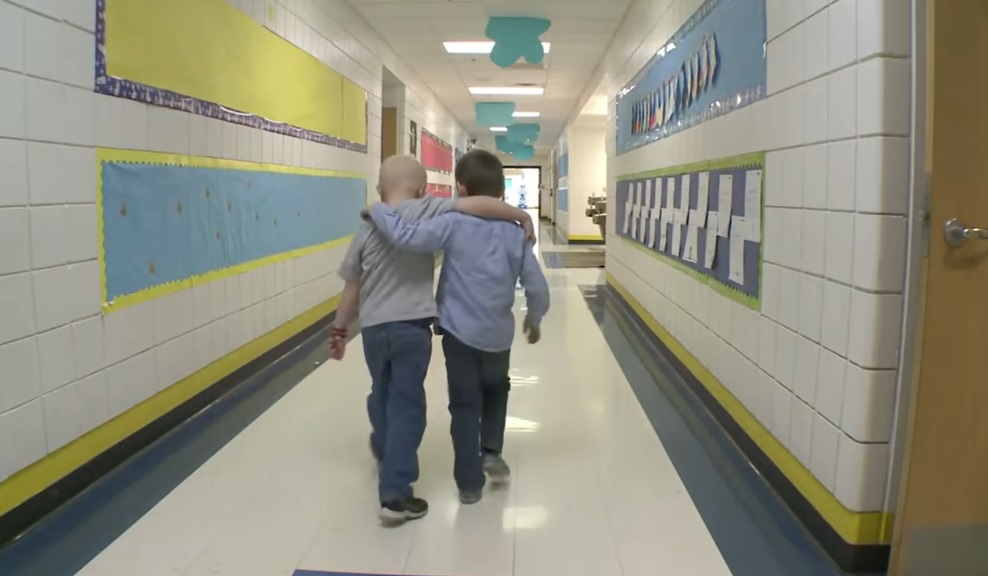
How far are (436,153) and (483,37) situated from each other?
17.4 feet

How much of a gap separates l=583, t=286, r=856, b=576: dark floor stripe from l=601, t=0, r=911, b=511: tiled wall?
0.68 ft

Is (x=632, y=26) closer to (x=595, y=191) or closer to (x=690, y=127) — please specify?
(x=690, y=127)

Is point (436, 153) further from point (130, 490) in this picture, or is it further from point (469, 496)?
point (469, 496)

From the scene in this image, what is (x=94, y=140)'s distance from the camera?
2.76 meters

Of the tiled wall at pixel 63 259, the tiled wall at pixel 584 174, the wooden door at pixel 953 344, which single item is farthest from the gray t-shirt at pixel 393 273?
the tiled wall at pixel 584 174

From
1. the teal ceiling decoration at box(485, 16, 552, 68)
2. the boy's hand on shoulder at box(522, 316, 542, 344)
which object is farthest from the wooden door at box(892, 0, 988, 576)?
the teal ceiling decoration at box(485, 16, 552, 68)

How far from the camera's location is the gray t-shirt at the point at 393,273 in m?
2.50

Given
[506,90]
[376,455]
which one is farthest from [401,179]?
[506,90]

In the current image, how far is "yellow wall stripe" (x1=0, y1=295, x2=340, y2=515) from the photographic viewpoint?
2.37 meters

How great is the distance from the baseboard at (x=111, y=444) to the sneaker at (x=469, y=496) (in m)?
1.30

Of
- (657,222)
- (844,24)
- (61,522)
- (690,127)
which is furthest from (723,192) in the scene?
(61,522)

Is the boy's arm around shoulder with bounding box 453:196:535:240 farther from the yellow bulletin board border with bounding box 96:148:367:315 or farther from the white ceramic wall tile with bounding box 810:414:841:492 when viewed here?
the yellow bulletin board border with bounding box 96:148:367:315

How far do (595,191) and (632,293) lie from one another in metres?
9.02

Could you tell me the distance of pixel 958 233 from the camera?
76.5 inches
